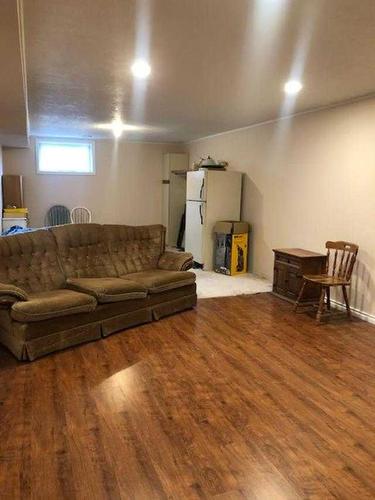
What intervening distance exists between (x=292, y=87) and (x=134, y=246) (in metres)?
2.49

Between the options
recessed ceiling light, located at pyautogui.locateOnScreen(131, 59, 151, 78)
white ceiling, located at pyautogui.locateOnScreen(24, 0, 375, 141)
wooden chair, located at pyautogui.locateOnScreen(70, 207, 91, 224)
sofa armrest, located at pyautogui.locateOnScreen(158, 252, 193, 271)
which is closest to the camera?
white ceiling, located at pyautogui.locateOnScreen(24, 0, 375, 141)

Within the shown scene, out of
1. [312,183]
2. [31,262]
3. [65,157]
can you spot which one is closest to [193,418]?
[31,262]

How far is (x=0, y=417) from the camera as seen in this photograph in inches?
95.7

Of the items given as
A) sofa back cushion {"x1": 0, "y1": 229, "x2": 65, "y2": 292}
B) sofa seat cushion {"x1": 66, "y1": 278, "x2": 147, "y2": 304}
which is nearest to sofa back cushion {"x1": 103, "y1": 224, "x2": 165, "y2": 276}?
sofa seat cushion {"x1": 66, "y1": 278, "x2": 147, "y2": 304}

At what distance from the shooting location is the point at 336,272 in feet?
15.4

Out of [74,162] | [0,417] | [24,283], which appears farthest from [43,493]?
[74,162]

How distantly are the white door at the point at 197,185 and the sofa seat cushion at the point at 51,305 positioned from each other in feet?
11.1

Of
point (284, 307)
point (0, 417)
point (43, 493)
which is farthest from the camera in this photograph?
point (284, 307)

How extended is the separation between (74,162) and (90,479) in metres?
7.29

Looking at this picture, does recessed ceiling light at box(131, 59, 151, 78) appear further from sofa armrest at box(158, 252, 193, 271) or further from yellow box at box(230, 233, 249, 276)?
yellow box at box(230, 233, 249, 276)

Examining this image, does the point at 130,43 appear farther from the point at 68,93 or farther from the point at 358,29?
the point at 68,93

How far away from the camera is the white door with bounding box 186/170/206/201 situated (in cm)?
654

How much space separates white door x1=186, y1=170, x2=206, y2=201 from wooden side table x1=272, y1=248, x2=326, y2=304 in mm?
1953

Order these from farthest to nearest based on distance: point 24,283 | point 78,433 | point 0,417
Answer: point 24,283 < point 0,417 < point 78,433
